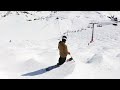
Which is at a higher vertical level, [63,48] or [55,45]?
[63,48]

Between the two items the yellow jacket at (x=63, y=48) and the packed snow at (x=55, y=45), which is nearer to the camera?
the packed snow at (x=55, y=45)

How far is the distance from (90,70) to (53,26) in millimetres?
26803

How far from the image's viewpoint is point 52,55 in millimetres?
12602

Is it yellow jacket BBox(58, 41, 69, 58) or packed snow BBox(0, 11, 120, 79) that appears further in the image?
yellow jacket BBox(58, 41, 69, 58)

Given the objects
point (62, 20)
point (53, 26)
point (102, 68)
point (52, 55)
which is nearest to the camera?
point (102, 68)

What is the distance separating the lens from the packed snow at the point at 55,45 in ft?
32.0

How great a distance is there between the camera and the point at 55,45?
22031mm

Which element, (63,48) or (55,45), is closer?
(63,48)

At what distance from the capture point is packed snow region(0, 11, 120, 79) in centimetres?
976

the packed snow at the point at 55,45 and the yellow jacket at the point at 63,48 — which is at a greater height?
the yellow jacket at the point at 63,48
